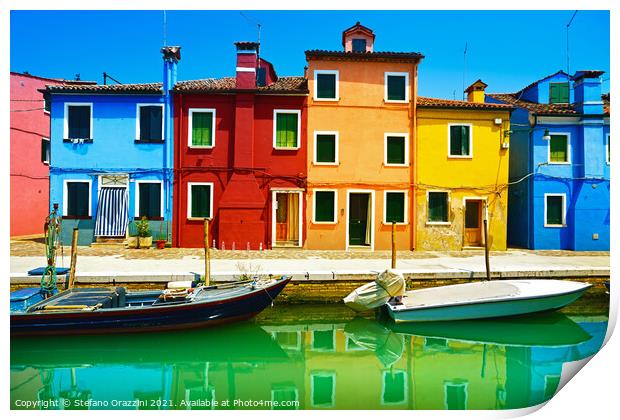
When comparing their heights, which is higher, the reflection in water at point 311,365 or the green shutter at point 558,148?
the green shutter at point 558,148

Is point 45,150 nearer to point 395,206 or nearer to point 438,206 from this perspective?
point 395,206

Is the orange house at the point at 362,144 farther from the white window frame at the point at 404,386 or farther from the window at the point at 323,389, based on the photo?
the window at the point at 323,389

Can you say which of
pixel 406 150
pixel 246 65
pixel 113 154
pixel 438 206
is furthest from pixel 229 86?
pixel 438 206

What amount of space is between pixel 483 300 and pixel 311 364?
13.0 ft

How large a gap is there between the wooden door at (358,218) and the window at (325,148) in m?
1.54

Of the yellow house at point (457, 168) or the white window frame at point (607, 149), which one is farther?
the yellow house at point (457, 168)

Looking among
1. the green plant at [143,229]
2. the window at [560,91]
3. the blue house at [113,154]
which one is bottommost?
the green plant at [143,229]

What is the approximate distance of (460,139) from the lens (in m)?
16.2

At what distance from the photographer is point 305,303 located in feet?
33.9

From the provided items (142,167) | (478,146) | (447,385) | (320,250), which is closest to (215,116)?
(142,167)

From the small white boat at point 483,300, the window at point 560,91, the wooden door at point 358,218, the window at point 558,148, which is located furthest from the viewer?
the window at point 560,91

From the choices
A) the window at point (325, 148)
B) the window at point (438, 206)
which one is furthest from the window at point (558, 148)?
the window at point (325, 148)

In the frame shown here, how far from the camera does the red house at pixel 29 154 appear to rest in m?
15.5
